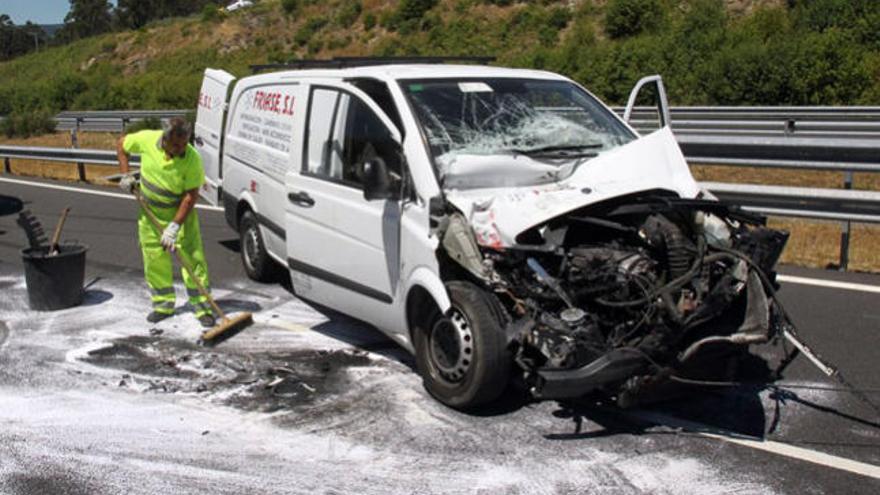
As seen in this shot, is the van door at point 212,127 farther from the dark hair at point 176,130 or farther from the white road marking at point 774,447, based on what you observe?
the white road marking at point 774,447

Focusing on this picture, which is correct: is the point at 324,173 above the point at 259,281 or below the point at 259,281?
above

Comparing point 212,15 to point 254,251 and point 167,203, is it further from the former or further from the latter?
point 167,203

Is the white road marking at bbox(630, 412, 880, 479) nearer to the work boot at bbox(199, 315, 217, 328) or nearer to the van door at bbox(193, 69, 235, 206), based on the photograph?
the work boot at bbox(199, 315, 217, 328)

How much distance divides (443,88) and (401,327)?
152cm

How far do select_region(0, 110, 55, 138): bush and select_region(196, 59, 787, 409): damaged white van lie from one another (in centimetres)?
2542

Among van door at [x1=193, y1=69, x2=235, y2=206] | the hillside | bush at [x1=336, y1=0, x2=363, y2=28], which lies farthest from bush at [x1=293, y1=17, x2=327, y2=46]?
van door at [x1=193, y1=69, x2=235, y2=206]

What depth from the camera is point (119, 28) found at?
278 feet

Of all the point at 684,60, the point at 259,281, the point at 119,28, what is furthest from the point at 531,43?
the point at 119,28

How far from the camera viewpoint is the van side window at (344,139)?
18.1 ft

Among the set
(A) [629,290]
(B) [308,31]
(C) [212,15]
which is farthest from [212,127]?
(C) [212,15]

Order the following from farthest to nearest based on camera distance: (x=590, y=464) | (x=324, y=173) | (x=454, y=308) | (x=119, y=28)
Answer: (x=119, y=28) → (x=324, y=173) → (x=454, y=308) → (x=590, y=464)

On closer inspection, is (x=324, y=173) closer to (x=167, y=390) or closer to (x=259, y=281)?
(x=167, y=390)

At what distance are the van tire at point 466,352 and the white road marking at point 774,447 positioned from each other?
88 centimetres

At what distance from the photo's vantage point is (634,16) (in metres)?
33.5
